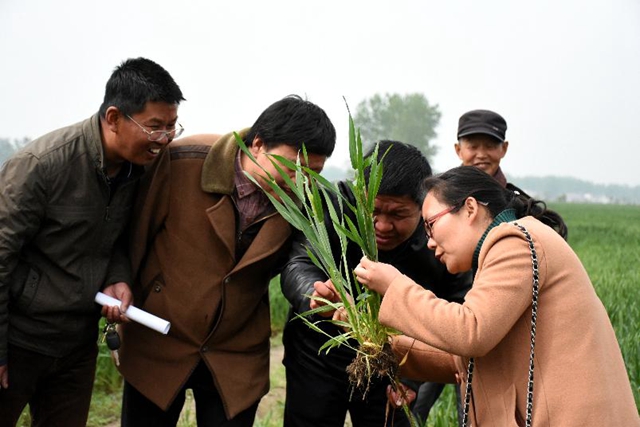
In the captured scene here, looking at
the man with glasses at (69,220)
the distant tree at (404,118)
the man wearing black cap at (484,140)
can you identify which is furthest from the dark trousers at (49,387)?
the distant tree at (404,118)

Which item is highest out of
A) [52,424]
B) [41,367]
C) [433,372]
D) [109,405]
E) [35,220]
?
[35,220]

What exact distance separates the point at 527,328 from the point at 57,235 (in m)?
1.47

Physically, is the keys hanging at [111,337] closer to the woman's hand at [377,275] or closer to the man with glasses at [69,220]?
the man with glasses at [69,220]

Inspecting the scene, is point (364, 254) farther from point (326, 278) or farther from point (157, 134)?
point (157, 134)

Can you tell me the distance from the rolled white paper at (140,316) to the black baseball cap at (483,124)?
Answer: 75.2 inches

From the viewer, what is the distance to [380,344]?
6.34 feet

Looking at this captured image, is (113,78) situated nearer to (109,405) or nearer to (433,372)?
(433,372)

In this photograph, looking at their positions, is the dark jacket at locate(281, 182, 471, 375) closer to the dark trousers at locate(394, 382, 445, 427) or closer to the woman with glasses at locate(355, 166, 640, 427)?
the woman with glasses at locate(355, 166, 640, 427)

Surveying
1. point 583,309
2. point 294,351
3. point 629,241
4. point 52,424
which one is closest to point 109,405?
point 52,424

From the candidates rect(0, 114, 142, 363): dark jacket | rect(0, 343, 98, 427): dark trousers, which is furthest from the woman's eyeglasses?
rect(0, 343, 98, 427): dark trousers

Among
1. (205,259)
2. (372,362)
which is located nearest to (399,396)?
(372,362)

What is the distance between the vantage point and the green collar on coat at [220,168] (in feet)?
7.77

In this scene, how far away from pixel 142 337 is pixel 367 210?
1072 millimetres

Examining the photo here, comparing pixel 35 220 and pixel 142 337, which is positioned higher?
pixel 35 220
